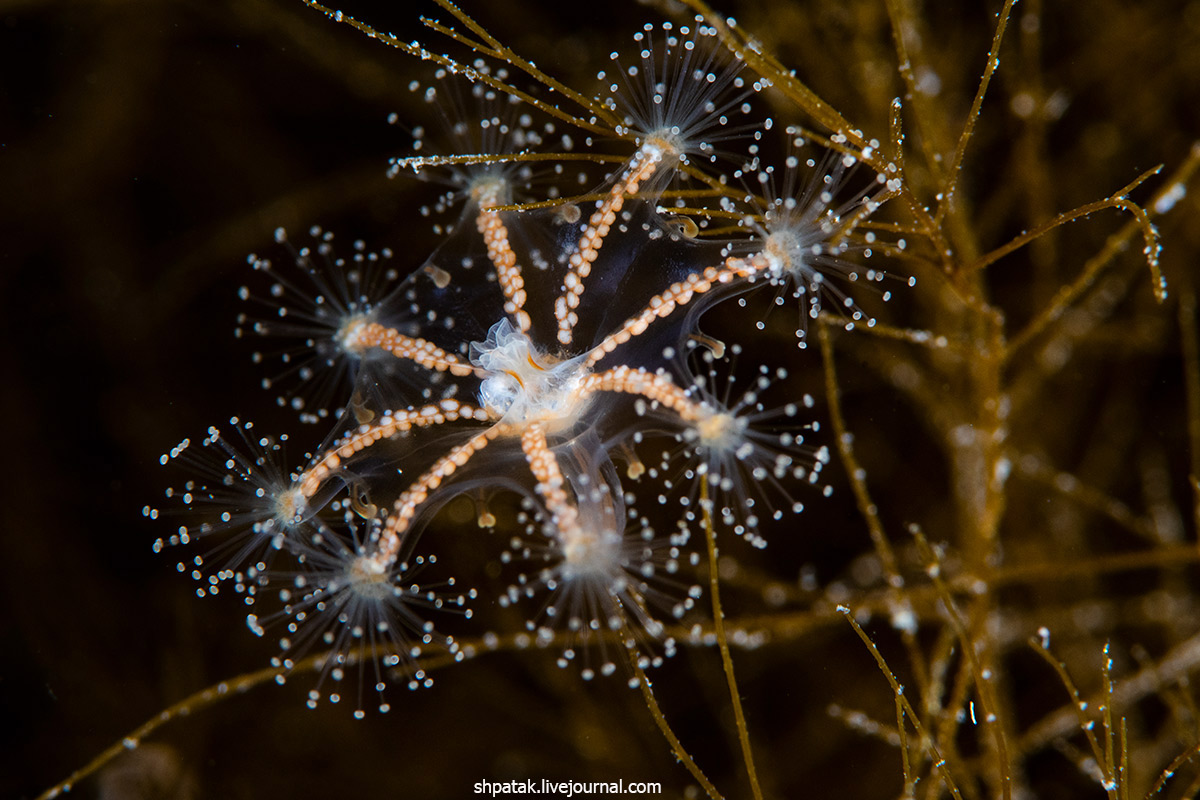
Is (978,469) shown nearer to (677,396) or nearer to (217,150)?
(677,396)

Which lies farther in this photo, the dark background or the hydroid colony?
the dark background

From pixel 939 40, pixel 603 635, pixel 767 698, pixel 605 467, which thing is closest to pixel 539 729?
pixel 767 698

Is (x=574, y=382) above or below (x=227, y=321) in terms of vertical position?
below

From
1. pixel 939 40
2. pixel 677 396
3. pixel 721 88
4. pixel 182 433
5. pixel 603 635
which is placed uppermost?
pixel 939 40

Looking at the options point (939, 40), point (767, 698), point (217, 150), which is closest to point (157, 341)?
point (217, 150)

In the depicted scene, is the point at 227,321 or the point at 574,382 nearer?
the point at 574,382

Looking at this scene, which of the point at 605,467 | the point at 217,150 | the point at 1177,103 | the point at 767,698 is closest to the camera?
the point at 605,467

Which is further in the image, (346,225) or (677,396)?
(346,225)

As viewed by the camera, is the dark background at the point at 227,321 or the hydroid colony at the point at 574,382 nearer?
the hydroid colony at the point at 574,382

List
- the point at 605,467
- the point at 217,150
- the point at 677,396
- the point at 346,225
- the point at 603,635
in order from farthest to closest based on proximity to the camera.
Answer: the point at 217,150 < the point at 346,225 < the point at 603,635 < the point at 605,467 < the point at 677,396

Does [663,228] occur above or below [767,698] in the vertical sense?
above
